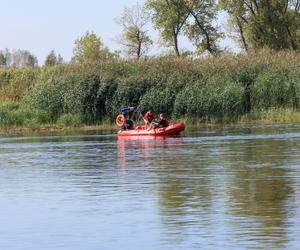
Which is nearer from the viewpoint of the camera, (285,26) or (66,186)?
(66,186)

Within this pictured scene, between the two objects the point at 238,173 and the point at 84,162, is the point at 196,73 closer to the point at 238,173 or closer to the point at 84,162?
the point at 84,162

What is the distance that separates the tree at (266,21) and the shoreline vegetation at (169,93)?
75.8 feet

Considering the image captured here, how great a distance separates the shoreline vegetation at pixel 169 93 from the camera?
52406 mm

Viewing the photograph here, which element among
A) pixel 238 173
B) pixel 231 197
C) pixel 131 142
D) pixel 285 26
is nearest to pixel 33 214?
pixel 231 197

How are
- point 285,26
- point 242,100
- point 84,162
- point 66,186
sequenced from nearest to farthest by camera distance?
point 66,186 → point 84,162 → point 242,100 → point 285,26

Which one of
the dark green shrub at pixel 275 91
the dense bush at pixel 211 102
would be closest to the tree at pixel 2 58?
the dense bush at pixel 211 102

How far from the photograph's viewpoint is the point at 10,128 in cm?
5725

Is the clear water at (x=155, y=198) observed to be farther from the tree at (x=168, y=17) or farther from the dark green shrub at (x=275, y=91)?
the tree at (x=168, y=17)

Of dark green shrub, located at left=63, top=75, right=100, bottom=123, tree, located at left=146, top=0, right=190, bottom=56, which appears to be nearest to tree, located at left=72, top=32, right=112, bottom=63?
tree, located at left=146, top=0, right=190, bottom=56

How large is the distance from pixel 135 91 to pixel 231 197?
124 ft

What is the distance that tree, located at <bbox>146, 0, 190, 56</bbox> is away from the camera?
85.3 meters

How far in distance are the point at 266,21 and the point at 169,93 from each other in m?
30.0

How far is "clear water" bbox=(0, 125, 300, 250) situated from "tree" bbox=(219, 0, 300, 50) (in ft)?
155

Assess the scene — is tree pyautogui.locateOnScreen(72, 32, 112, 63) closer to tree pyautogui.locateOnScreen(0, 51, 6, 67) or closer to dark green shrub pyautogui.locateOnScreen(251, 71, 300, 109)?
tree pyautogui.locateOnScreen(0, 51, 6, 67)
